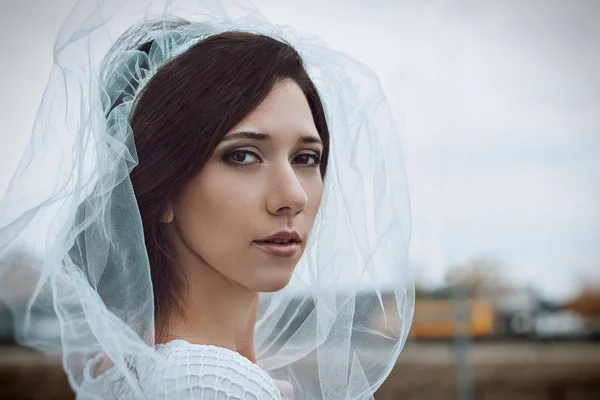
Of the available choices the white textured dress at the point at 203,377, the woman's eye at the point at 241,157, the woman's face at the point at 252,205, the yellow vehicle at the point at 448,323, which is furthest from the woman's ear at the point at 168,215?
the yellow vehicle at the point at 448,323

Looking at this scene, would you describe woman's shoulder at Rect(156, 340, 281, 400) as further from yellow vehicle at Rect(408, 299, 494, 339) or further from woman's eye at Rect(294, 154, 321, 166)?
yellow vehicle at Rect(408, 299, 494, 339)

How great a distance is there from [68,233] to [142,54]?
16.4 inches

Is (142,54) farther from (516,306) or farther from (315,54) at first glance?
(516,306)

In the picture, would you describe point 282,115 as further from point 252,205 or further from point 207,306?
point 207,306

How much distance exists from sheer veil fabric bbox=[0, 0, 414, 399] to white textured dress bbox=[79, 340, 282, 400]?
0.10 feet

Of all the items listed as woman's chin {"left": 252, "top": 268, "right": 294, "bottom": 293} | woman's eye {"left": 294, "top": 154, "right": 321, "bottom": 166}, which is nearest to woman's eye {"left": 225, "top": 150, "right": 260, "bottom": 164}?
woman's eye {"left": 294, "top": 154, "right": 321, "bottom": 166}

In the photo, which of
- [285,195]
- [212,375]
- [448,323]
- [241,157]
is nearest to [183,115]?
[241,157]

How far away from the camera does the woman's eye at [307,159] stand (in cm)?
132

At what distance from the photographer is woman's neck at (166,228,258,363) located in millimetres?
1255

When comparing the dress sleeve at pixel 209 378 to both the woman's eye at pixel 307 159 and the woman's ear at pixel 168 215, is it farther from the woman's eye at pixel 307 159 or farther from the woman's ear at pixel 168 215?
the woman's eye at pixel 307 159

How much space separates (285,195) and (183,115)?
257 mm

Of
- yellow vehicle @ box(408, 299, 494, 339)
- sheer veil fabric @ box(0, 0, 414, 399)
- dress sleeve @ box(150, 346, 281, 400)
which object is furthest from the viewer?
yellow vehicle @ box(408, 299, 494, 339)

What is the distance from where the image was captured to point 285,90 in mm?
1301

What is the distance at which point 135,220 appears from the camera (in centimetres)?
118
